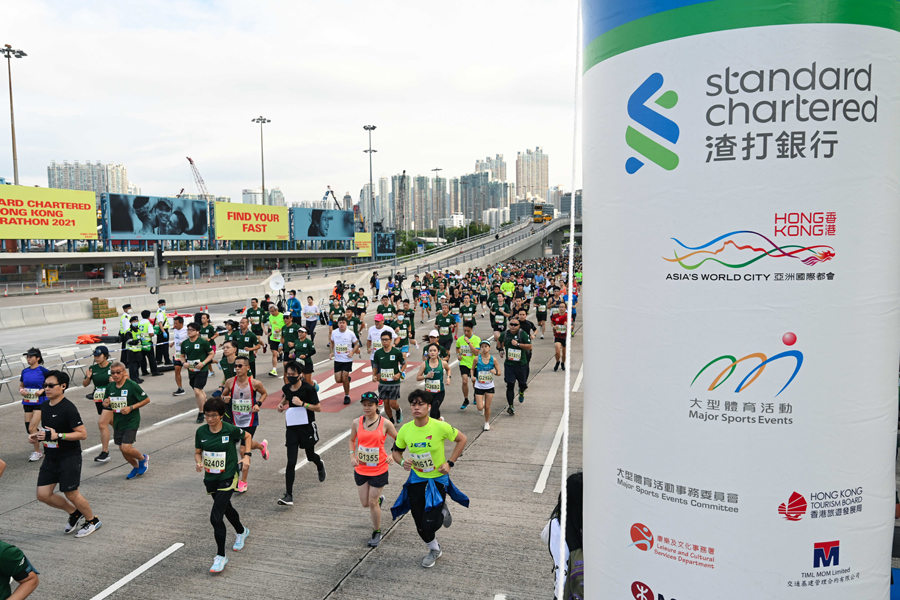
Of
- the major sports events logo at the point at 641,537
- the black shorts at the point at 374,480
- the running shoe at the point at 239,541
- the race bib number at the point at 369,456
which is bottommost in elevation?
the running shoe at the point at 239,541

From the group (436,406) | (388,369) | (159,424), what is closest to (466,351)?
(388,369)

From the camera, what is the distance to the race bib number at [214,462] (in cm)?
665

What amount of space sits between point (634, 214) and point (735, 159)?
39cm

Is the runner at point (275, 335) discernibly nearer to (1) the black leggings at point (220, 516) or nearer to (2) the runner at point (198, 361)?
(2) the runner at point (198, 361)

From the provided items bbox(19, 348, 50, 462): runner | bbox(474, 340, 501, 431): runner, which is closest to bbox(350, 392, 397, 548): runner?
bbox(474, 340, 501, 431): runner

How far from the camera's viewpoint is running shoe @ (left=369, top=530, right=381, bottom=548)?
23.3 ft

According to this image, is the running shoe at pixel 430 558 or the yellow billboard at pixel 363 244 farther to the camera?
the yellow billboard at pixel 363 244

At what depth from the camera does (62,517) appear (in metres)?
8.22

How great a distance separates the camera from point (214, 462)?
21.8 feet

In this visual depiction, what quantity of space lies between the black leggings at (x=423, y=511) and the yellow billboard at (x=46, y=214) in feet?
169

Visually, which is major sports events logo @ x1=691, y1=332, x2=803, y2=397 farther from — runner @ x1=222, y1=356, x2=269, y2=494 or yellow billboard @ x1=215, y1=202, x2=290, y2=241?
yellow billboard @ x1=215, y1=202, x2=290, y2=241

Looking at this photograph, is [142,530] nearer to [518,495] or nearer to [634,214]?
[518,495]

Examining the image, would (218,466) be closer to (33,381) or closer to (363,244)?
(33,381)

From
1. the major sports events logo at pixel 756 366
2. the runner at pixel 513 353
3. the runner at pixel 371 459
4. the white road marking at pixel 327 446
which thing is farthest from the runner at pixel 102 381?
the major sports events logo at pixel 756 366
